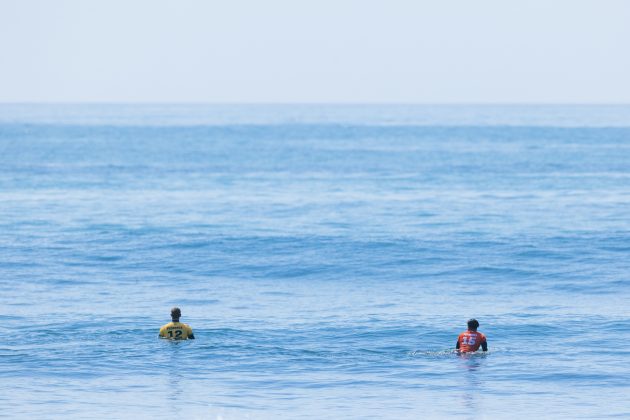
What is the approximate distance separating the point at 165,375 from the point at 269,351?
351cm

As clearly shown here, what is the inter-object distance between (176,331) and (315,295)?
9974 mm

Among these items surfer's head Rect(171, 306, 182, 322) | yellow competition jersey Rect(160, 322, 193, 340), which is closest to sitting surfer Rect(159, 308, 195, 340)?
yellow competition jersey Rect(160, 322, 193, 340)

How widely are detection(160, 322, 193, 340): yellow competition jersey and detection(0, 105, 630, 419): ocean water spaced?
267 millimetres

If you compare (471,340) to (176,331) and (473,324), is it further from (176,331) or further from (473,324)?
(176,331)

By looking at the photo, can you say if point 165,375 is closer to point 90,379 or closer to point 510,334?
point 90,379

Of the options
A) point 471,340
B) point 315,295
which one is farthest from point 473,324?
point 315,295

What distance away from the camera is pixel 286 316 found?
34.0 metres

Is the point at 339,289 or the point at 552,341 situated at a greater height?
the point at 339,289

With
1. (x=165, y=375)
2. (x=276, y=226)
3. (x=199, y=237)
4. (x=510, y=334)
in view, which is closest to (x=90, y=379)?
(x=165, y=375)

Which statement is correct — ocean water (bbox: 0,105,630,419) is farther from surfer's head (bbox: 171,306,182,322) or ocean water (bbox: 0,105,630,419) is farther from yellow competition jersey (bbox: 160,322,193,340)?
surfer's head (bbox: 171,306,182,322)

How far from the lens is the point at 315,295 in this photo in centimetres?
3859

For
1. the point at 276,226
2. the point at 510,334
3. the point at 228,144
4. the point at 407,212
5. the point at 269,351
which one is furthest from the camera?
the point at 228,144

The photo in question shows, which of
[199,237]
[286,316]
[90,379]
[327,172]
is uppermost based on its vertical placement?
[327,172]

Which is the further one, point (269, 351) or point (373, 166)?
point (373, 166)
